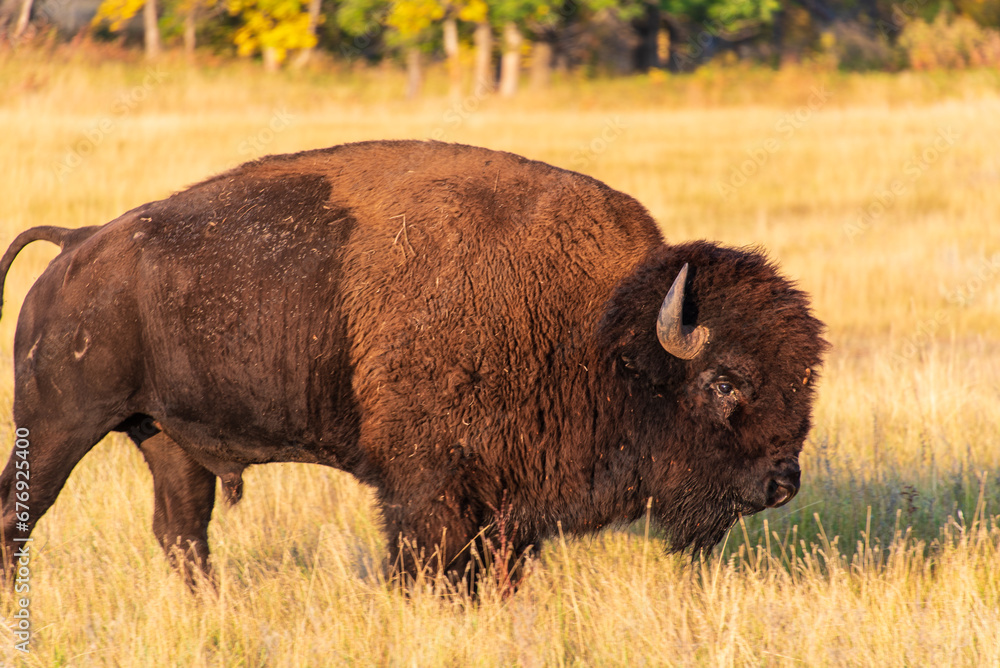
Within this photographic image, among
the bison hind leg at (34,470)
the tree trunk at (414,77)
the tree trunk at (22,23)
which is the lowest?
the bison hind leg at (34,470)

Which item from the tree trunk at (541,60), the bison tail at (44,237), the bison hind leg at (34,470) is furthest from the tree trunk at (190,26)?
the bison hind leg at (34,470)

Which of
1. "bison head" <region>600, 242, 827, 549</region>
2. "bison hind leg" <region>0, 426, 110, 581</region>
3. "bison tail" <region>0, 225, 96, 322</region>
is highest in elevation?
"bison tail" <region>0, 225, 96, 322</region>

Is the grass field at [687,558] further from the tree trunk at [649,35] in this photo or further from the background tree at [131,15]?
the tree trunk at [649,35]

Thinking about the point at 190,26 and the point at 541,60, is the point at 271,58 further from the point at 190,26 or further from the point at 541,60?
the point at 541,60

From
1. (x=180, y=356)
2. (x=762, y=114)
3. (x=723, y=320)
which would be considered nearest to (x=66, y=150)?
(x=180, y=356)

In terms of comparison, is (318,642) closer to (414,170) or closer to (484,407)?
(484,407)

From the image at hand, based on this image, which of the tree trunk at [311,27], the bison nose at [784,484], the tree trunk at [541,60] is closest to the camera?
the bison nose at [784,484]

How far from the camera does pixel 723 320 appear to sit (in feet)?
12.7

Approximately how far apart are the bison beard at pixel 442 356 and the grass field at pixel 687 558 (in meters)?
0.34

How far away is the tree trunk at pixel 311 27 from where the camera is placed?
31.2 metres

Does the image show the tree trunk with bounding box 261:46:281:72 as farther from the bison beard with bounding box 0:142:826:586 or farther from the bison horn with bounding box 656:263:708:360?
the bison horn with bounding box 656:263:708:360

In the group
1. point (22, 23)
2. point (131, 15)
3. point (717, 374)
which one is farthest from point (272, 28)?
point (717, 374)

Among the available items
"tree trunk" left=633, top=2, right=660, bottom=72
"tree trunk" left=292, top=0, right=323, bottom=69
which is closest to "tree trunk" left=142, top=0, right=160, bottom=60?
"tree trunk" left=292, top=0, right=323, bottom=69

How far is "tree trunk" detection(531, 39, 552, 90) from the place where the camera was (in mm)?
33062
